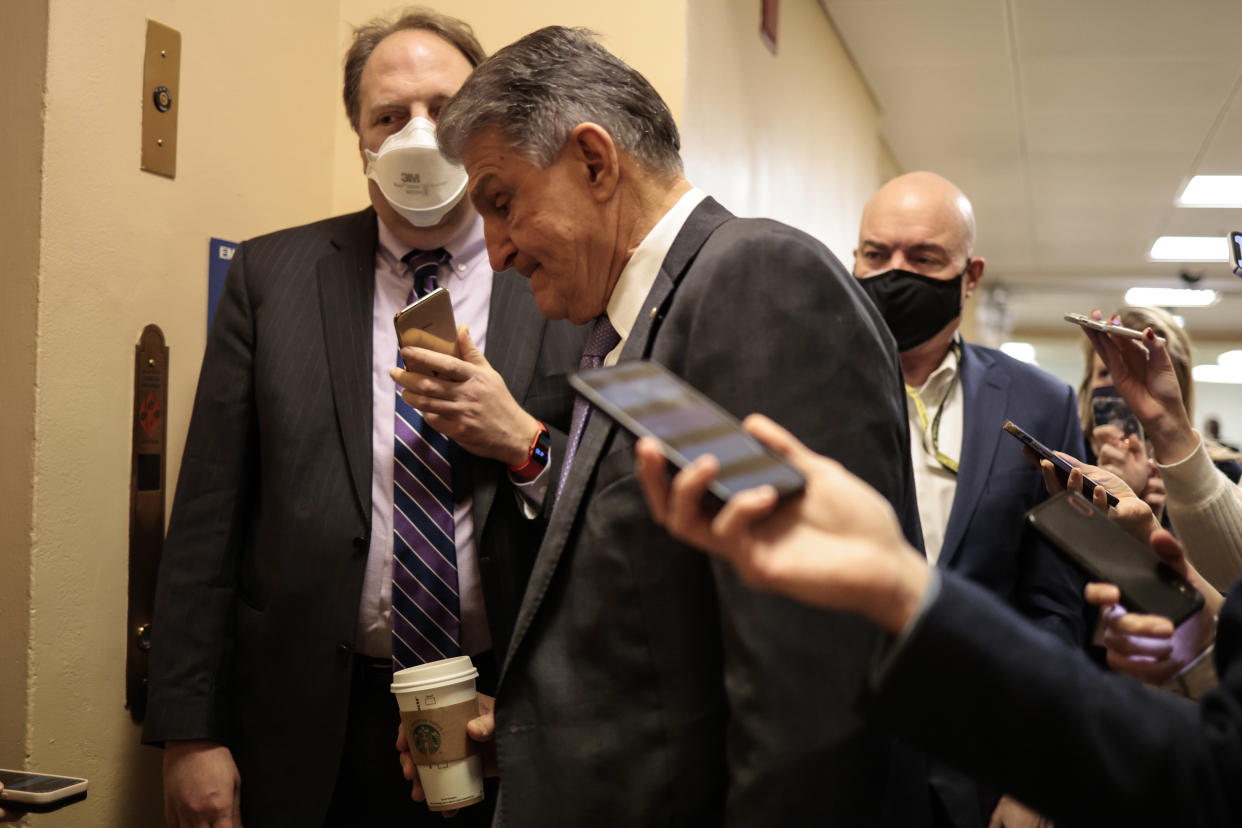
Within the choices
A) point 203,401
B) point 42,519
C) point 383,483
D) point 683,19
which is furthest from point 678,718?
point 683,19

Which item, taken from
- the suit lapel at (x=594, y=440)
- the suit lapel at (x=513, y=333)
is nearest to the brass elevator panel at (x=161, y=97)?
the suit lapel at (x=513, y=333)

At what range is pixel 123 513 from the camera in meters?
1.85

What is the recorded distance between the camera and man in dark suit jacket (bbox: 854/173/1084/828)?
75.8 inches

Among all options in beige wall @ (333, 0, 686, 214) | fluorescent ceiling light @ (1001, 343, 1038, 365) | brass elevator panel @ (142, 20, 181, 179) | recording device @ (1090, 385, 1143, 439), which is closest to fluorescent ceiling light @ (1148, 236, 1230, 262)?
fluorescent ceiling light @ (1001, 343, 1038, 365)

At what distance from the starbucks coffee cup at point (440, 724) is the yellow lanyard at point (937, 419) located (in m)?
1.16

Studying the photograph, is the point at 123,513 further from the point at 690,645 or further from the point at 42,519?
the point at 690,645

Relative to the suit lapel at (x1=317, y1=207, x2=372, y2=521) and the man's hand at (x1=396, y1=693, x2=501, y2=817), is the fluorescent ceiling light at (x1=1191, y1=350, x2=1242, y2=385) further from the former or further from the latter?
the man's hand at (x1=396, y1=693, x2=501, y2=817)

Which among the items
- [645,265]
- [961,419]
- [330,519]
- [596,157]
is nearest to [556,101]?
[596,157]

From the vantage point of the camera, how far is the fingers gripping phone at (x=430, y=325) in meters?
1.44

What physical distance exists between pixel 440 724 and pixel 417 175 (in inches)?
36.3

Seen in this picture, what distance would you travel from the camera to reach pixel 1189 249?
852 cm

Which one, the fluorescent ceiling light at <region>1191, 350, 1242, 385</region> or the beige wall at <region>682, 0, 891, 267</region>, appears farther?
the fluorescent ceiling light at <region>1191, 350, 1242, 385</region>

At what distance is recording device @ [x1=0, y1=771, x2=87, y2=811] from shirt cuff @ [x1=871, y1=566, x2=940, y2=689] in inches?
39.5

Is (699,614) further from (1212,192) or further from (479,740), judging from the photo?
(1212,192)
